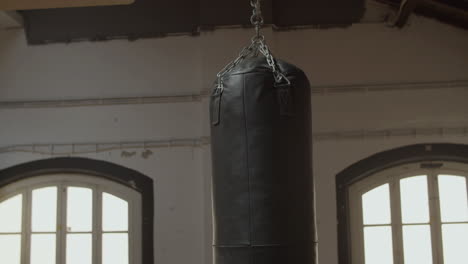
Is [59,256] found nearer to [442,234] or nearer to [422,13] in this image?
[442,234]

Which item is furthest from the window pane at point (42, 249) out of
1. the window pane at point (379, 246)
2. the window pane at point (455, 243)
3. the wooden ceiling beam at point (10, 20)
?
the window pane at point (455, 243)

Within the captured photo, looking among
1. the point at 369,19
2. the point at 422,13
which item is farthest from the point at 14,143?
the point at 422,13

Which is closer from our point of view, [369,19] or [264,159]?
[264,159]

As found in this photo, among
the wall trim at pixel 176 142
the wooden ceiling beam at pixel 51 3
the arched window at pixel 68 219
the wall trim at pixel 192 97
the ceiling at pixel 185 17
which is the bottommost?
the arched window at pixel 68 219

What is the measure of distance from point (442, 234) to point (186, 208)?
2.25 m

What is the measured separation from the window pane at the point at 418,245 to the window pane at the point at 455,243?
0.14 m

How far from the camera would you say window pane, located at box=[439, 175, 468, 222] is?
530cm

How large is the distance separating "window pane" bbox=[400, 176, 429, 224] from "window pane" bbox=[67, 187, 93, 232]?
2810 millimetres

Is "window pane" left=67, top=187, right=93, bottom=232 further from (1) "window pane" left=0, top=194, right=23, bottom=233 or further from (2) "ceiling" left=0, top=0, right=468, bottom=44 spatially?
(2) "ceiling" left=0, top=0, right=468, bottom=44

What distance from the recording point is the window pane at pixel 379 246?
531 cm

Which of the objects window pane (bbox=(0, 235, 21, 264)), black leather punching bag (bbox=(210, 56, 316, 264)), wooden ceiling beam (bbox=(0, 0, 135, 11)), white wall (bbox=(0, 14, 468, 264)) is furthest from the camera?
window pane (bbox=(0, 235, 21, 264))

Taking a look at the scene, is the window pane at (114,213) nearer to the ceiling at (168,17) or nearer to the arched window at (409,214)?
the ceiling at (168,17)

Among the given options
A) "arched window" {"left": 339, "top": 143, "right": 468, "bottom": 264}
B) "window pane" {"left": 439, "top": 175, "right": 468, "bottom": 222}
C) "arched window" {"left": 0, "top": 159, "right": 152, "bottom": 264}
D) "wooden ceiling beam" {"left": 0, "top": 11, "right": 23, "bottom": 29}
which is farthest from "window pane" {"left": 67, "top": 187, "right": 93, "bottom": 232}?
"window pane" {"left": 439, "top": 175, "right": 468, "bottom": 222}

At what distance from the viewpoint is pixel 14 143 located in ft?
18.5
